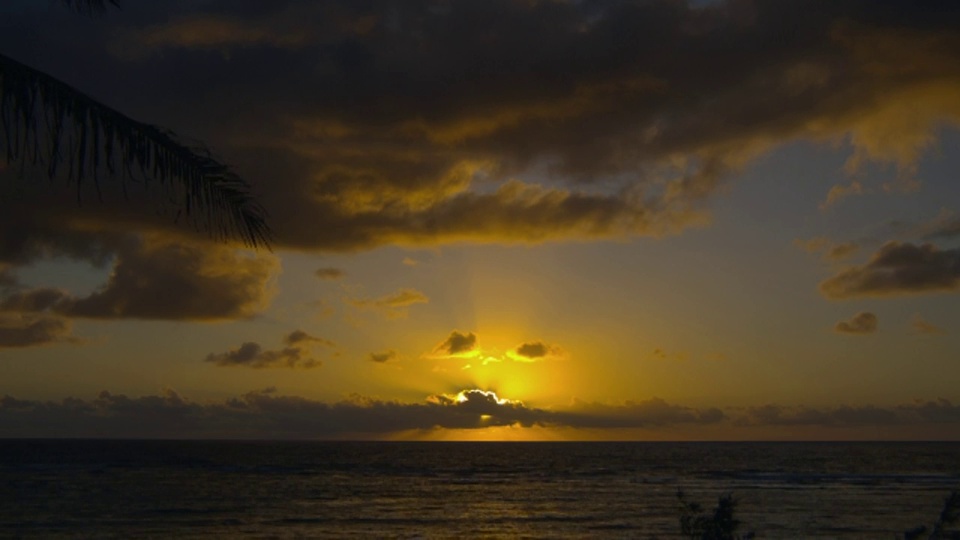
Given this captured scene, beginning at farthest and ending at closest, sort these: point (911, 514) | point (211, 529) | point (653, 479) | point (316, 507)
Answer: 1. point (653, 479)
2. point (316, 507)
3. point (911, 514)
4. point (211, 529)

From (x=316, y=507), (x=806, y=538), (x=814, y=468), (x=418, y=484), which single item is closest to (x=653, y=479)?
(x=418, y=484)

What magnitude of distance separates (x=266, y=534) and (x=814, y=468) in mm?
70862

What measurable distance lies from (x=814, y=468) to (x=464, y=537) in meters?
66.2

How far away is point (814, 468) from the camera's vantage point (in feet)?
320

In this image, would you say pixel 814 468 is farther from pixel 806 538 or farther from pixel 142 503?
pixel 142 503

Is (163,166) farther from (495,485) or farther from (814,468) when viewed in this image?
(814,468)

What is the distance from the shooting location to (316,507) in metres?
53.8

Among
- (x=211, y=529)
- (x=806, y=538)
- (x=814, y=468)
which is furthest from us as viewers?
(x=814, y=468)

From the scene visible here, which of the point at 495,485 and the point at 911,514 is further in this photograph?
the point at 495,485

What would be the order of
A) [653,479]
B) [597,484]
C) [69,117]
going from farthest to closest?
[653,479] < [597,484] < [69,117]

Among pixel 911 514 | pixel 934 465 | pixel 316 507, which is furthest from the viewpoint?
pixel 934 465

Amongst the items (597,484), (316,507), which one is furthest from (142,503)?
(597,484)

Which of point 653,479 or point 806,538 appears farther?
point 653,479

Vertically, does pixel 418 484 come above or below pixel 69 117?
below
